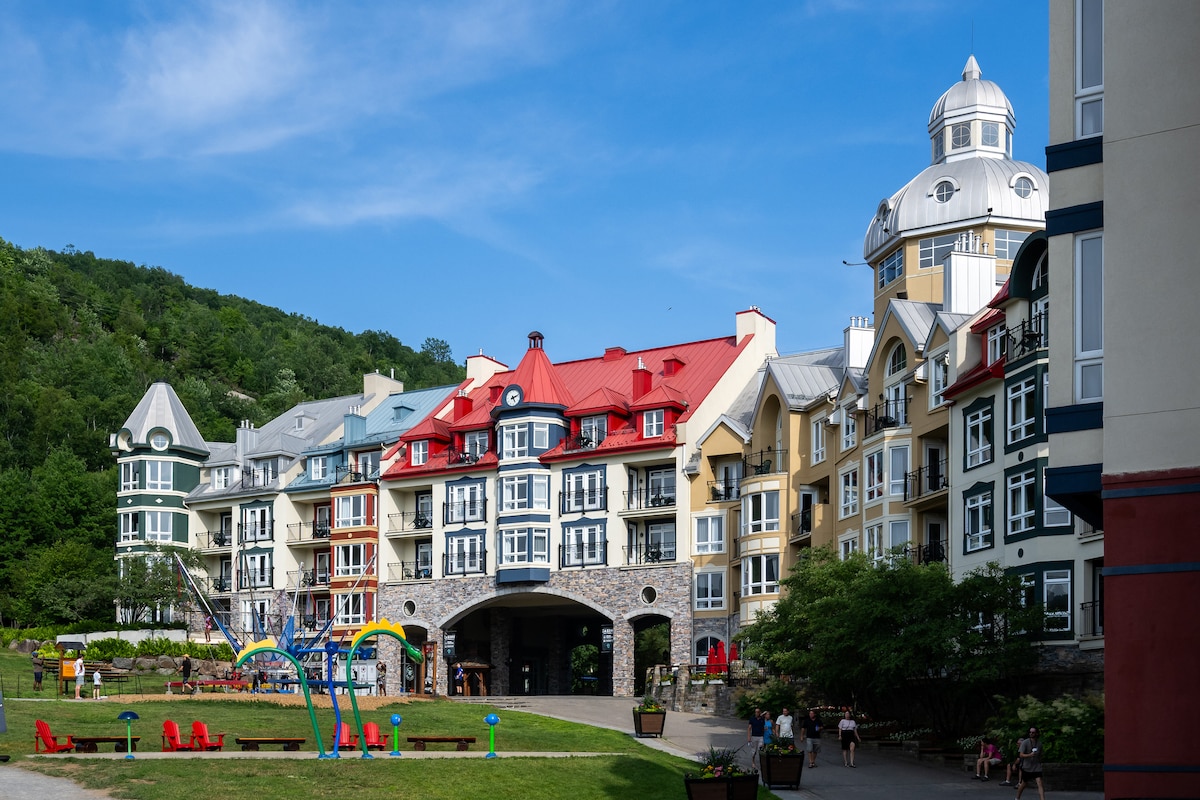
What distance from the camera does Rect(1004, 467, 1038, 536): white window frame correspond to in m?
42.2

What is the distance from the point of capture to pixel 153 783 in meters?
28.8

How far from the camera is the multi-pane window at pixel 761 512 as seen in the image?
61875mm

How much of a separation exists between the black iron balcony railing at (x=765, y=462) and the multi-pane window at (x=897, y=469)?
425 inches

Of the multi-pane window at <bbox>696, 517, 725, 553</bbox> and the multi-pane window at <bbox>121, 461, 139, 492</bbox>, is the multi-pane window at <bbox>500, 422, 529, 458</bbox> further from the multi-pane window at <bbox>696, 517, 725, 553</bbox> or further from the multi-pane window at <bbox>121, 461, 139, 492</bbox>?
the multi-pane window at <bbox>121, 461, 139, 492</bbox>

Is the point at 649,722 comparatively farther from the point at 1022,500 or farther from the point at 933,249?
the point at 933,249

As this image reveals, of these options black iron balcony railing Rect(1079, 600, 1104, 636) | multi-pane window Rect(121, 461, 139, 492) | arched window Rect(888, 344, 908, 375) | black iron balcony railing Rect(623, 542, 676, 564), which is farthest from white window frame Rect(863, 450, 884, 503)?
multi-pane window Rect(121, 461, 139, 492)

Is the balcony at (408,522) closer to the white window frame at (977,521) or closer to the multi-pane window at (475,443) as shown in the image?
the multi-pane window at (475,443)

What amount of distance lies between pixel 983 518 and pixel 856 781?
13.2 meters

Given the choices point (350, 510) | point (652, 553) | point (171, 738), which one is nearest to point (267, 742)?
point (171, 738)

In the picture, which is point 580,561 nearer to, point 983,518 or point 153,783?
point 983,518

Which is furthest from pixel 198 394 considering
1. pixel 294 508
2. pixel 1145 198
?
pixel 1145 198

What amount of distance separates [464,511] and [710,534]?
13.3 meters

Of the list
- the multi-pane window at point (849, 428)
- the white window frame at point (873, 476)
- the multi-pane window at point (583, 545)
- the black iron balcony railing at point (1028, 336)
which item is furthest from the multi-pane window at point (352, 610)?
the black iron balcony railing at point (1028, 336)

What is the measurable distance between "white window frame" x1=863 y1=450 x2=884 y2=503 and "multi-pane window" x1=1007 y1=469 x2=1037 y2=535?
9203mm
